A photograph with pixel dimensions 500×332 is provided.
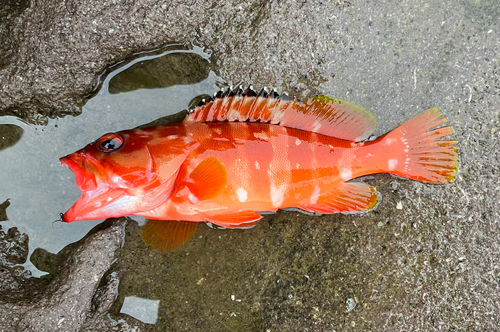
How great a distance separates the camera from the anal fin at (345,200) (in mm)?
2369

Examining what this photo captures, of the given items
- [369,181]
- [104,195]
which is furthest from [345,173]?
[104,195]

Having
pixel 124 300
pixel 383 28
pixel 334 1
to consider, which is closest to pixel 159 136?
pixel 124 300

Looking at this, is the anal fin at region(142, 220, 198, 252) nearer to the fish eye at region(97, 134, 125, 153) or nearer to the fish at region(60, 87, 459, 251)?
the fish at region(60, 87, 459, 251)

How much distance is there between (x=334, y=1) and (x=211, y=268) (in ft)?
6.75

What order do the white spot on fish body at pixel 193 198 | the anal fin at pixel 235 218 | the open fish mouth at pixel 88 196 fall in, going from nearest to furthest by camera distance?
the open fish mouth at pixel 88 196, the white spot on fish body at pixel 193 198, the anal fin at pixel 235 218

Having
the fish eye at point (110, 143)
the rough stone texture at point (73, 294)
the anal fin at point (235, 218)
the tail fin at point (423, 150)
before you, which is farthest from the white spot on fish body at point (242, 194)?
the tail fin at point (423, 150)

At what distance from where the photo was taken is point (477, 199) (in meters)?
2.44

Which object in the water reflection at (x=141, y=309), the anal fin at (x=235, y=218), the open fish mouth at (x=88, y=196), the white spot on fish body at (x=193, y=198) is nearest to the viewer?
the open fish mouth at (x=88, y=196)

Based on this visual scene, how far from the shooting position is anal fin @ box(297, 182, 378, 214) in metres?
2.37

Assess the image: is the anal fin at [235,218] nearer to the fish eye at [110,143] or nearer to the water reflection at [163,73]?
the fish eye at [110,143]

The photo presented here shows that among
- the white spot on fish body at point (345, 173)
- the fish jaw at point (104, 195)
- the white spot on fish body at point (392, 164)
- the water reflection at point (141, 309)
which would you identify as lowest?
the water reflection at point (141, 309)

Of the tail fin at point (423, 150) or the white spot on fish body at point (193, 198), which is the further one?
the tail fin at point (423, 150)

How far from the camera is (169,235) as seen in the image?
2.43m

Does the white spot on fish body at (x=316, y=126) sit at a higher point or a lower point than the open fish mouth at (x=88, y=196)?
lower
